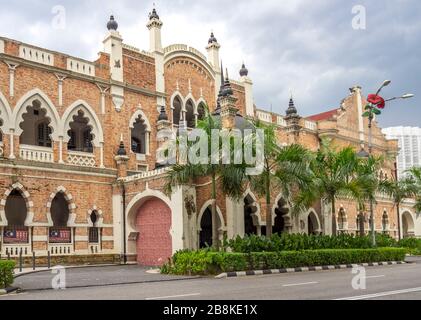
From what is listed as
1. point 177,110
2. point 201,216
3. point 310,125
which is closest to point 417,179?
point 310,125

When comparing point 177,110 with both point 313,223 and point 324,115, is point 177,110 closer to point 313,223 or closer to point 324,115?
point 313,223

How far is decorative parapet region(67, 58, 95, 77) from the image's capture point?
2739cm

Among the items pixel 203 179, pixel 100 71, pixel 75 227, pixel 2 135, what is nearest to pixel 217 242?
pixel 203 179

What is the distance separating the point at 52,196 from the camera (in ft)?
82.5

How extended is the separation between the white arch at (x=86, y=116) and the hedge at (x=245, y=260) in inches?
403

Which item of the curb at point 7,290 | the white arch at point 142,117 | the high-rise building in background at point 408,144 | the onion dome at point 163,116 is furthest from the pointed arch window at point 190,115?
the high-rise building in background at point 408,144

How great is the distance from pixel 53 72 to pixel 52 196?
20.9 ft

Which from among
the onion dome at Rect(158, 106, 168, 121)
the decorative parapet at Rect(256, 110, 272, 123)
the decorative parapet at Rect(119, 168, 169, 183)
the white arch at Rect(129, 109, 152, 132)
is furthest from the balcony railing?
the decorative parapet at Rect(256, 110, 272, 123)

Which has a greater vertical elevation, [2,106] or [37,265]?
[2,106]

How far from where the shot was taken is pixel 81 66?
27.9 meters

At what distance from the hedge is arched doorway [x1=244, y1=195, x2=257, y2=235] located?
4.66 meters

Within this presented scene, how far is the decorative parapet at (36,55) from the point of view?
83.3 ft

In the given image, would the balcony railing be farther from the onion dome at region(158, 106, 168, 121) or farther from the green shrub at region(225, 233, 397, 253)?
the green shrub at region(225, 233, 397, 253)
